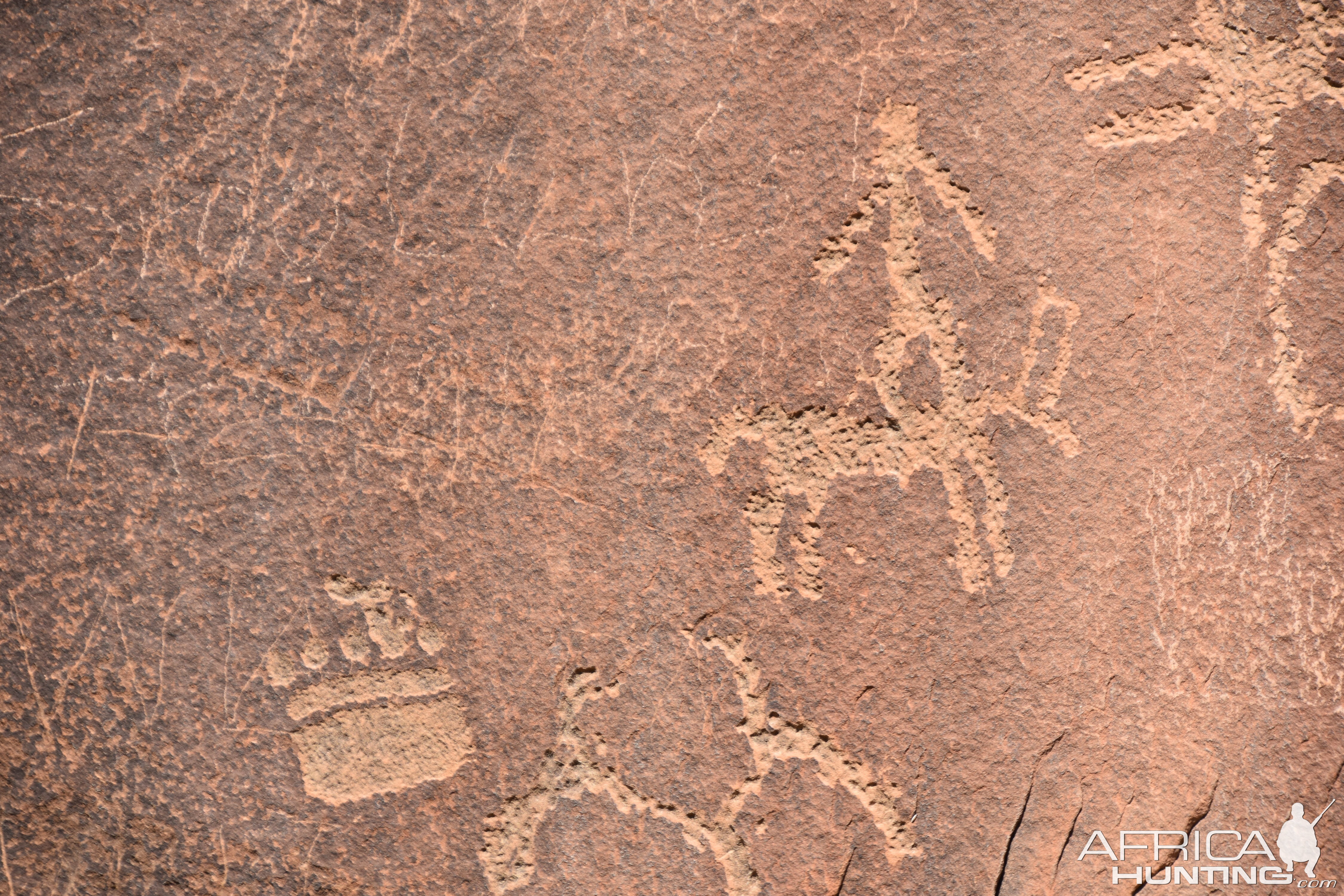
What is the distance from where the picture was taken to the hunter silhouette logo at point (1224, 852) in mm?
944

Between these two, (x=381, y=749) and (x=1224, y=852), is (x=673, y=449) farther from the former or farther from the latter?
(x=1224, y=852)

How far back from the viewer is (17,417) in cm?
87

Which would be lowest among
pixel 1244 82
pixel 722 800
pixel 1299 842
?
pixel 1299 842

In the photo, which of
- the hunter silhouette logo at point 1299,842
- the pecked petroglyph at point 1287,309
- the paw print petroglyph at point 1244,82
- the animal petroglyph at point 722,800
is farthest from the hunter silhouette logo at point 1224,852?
the paw print petroglyph at point 1244,82

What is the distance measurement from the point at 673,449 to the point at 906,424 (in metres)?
0.23

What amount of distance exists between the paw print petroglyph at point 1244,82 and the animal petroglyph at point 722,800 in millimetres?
652

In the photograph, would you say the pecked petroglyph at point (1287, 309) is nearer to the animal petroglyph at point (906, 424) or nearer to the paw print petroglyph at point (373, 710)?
the animal petroglyph at point (906, 424)

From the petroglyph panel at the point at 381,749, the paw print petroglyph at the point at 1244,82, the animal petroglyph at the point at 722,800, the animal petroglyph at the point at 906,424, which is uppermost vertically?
the paw print petroglyph at the point at 1244,82

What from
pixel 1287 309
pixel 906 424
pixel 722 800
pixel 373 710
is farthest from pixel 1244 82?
pixel 373 710

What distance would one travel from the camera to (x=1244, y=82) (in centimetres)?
91

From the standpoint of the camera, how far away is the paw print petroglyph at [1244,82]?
904 mm

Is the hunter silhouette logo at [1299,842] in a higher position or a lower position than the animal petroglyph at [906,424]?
lower

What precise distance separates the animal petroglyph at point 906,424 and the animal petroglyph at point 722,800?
5.0 inches

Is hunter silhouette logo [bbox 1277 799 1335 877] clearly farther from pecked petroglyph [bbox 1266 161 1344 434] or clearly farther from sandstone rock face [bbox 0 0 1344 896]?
pecked petroglyph [bbox 1266 161 1344 434]
